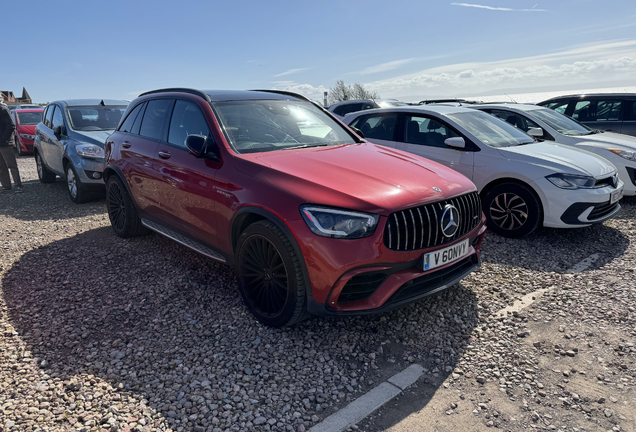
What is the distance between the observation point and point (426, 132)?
20.9ft

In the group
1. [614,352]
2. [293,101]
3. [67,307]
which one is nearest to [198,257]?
[67,307]

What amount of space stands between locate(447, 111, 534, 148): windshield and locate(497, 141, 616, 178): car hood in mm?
195

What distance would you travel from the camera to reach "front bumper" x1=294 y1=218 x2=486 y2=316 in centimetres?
289

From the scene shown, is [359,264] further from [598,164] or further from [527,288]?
[598,164]

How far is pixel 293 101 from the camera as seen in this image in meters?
4.71

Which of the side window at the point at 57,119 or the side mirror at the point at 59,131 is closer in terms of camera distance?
the side mirror at the point at 59,131

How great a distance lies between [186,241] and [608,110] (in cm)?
957

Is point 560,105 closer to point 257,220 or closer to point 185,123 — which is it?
point 185,123

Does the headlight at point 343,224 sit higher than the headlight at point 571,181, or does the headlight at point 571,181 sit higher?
the headlight at point 343,224

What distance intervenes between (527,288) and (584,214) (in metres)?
1.66

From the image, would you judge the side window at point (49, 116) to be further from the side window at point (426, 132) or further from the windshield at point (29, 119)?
the windshield at point (29, 119)

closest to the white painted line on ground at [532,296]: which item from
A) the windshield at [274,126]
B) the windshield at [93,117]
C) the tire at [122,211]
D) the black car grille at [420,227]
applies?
the black car grille at [420,227]

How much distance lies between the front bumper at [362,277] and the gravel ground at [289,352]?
0.41 meters

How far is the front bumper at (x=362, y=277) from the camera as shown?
2.89 metres
